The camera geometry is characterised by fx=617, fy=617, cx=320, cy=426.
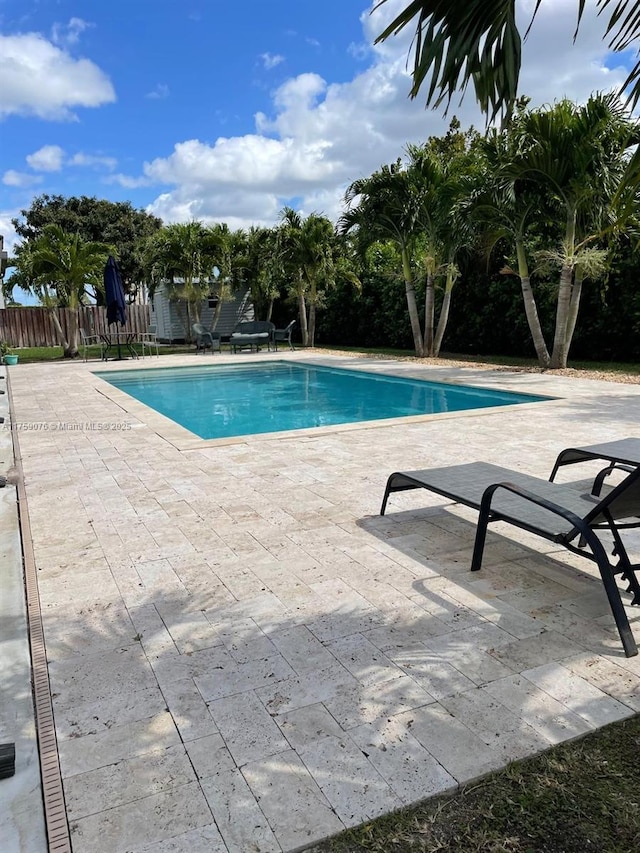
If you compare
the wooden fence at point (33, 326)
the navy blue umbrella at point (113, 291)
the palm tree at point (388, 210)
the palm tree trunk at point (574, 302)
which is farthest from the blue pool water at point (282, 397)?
the wooden fence at point (33, 326)

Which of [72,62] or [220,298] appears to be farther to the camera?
[220,298]

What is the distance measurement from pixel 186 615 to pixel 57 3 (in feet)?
33.9

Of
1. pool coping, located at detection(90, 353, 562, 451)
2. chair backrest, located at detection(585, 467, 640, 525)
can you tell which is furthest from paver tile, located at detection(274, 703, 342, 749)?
pool coping, located at detection(90, 353, 562, 451)

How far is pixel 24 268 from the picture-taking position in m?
19.3

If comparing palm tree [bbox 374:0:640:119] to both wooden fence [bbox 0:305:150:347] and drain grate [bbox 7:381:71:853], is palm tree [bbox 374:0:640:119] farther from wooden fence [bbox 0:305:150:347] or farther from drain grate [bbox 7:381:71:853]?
wooden fence [bbox 0:305:150:347]

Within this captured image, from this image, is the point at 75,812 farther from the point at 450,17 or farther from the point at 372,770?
the point at 450,17

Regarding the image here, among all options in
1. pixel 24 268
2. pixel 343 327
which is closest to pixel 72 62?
pixel 24 268

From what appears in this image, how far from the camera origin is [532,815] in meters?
1.75

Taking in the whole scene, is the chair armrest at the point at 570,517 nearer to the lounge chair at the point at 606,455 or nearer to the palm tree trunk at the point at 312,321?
the lounge chair at the point at 606,455

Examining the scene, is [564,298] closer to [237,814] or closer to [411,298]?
[411,298]

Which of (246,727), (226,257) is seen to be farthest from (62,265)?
(246,727)

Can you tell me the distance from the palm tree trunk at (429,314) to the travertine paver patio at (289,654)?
11.1m

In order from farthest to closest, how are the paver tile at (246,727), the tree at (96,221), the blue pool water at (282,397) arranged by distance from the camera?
the tree at (96,221)
the blue pool water at (282,397)
the paver tile at (246,727)

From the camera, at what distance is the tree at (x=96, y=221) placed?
112 feet
